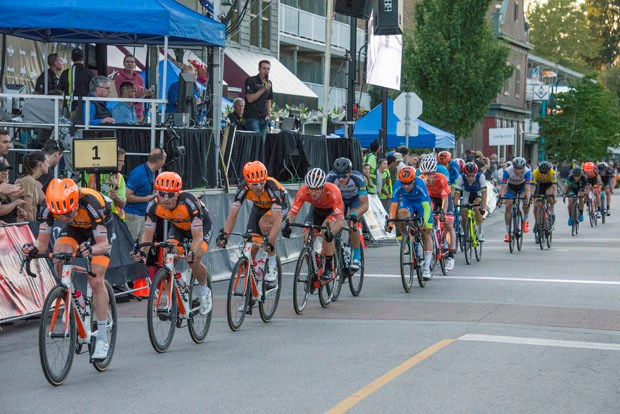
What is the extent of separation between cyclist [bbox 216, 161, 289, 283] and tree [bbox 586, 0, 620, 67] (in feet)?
337

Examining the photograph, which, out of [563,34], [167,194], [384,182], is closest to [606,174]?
[384,182]

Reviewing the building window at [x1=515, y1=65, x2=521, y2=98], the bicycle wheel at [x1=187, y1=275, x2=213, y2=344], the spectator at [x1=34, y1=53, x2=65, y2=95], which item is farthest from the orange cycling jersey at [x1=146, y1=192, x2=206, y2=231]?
the building window at [x1=515, y1=65, x2=521, y2=98]

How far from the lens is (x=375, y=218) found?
24125 millimetres

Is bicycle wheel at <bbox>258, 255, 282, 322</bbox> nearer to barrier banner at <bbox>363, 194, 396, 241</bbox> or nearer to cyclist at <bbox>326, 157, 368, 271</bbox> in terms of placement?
cyclist at <bbox>326, 157, 368, 271</bbox>

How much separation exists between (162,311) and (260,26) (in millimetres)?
30059

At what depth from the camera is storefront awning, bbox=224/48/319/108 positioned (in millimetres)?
33156

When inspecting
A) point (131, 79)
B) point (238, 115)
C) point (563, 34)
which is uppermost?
point (563, 34)

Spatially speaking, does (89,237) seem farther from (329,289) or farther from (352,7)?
(352,7)

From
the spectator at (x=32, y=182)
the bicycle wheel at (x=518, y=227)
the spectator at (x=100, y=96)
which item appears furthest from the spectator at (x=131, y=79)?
the bicycle wheel at (x=518, y=227)

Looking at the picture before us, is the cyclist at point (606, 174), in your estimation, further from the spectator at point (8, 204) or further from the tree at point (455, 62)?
the spectator at point (8, 204)

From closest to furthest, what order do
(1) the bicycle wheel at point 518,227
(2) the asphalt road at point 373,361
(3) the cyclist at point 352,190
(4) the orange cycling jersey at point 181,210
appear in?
(2) the asphalt road at point 373,361, (4) the orange cycling jersey at point 181,210, (3) the cyclist at point 352,190, (1) the bicycle wheel at point 518,227

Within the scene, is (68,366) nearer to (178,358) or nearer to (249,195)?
(178,358)

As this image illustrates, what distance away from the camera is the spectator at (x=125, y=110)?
16.4 m

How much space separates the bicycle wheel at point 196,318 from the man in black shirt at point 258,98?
872 centimetres
